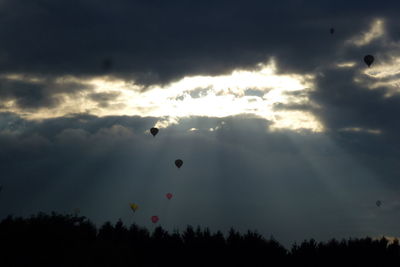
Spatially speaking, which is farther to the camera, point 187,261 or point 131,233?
point 131,233

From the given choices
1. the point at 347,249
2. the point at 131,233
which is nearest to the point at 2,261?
the point at 131,233

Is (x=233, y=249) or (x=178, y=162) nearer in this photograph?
(x=233, y=249)

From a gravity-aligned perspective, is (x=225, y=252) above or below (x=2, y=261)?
above

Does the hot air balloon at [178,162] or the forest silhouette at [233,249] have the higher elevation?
the hot air balloon at [178,162]

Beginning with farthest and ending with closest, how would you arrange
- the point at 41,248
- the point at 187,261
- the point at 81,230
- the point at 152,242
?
the point at 152,242 < the point at 187,261 < the point at 81,230 < the point at 41,248

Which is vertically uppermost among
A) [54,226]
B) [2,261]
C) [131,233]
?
[131,233]

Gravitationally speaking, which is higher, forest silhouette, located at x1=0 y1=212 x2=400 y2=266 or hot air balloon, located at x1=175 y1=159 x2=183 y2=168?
hot air balloon, located at x1=175 y1=159 x2=183 y2=168

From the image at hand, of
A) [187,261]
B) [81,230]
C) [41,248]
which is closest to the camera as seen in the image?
[41,248]

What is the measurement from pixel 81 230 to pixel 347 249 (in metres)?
53.2

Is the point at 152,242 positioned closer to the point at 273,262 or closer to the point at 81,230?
the point at 273,262

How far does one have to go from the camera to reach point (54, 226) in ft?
161

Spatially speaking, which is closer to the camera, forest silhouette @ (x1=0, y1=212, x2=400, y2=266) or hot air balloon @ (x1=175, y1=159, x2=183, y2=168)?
forest silhouette @ (x1=0, y1=212, x2=400, y2=266)

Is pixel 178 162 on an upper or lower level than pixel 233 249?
upper

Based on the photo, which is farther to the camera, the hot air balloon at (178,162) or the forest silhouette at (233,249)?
the hot air balloon at (178,162)
